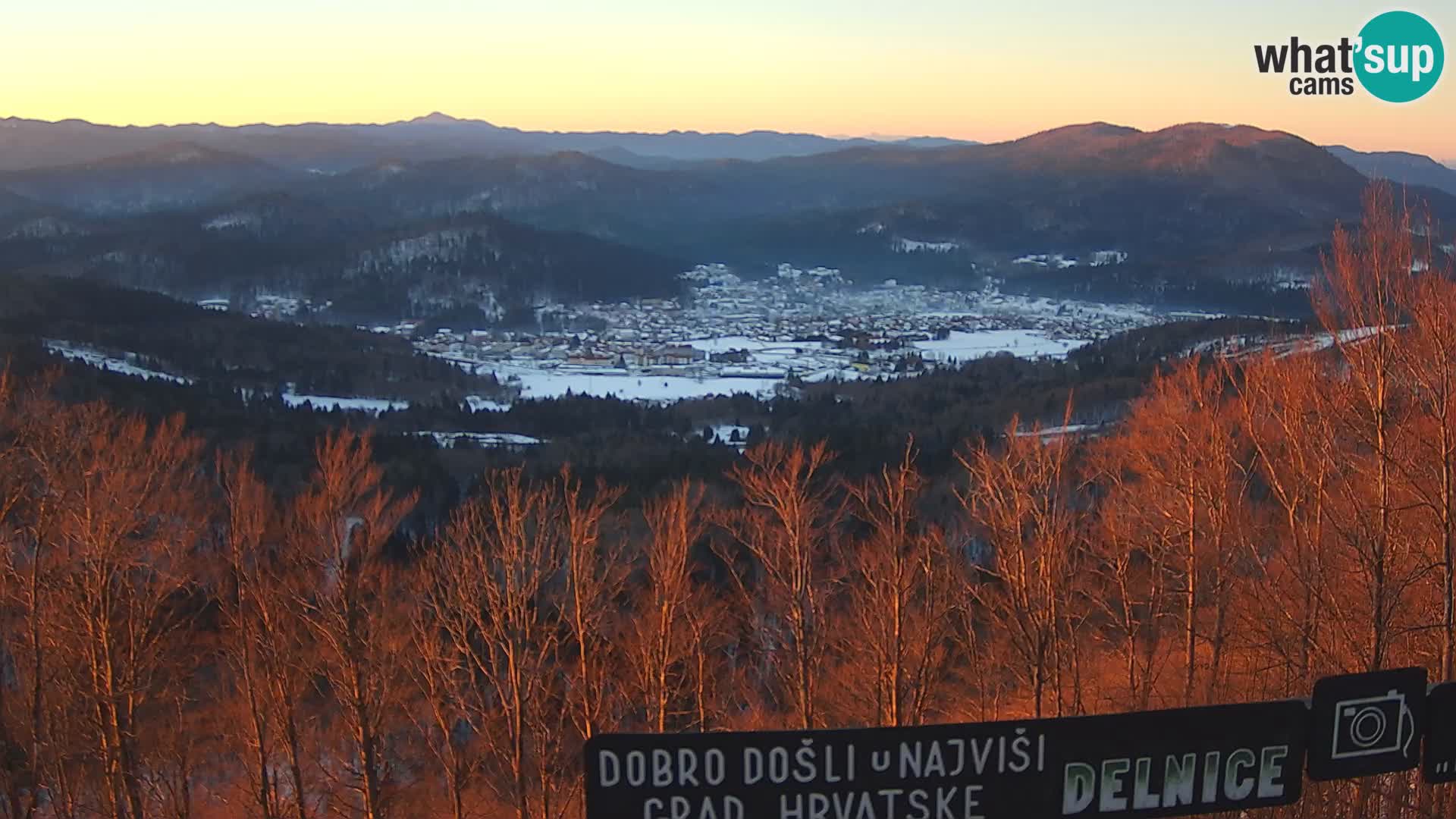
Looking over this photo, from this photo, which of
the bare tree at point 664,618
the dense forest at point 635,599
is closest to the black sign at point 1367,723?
the dense forest at point 635,599

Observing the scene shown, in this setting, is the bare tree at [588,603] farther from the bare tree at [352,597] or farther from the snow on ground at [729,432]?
the snow on ground at [729,432]

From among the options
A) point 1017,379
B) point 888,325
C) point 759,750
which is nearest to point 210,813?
point 759,750

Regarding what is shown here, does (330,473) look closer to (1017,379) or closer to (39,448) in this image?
(39,448)

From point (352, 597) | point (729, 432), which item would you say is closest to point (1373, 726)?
point (352, 597)

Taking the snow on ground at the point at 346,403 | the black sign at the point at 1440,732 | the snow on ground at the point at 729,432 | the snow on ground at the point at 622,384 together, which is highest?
the black sign at the point at 1440,732

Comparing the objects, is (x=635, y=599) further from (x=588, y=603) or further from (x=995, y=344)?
(x=995, y=344)

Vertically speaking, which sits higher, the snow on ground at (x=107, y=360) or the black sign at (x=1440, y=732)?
the black sign at (x=1440, y=732)
